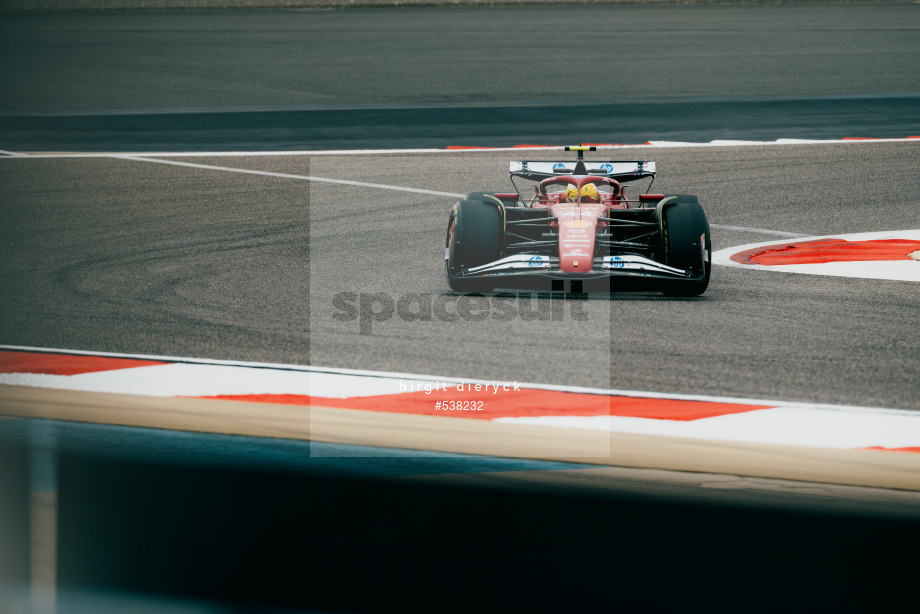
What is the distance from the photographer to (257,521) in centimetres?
313

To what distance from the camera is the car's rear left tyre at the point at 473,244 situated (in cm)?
579

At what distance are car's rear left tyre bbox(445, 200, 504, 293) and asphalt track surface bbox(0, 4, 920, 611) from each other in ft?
0.39

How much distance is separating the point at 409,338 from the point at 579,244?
3.60ft

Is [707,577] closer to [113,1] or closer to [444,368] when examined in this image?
[444,368]

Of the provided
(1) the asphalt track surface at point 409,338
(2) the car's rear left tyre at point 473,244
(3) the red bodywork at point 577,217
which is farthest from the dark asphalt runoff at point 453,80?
(2) the car's rear left tyre at point 473,244

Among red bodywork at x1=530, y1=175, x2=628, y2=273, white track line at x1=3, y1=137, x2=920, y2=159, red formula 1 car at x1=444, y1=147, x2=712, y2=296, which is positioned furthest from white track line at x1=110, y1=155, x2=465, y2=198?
red formula 1 car at x1=444, y1=147, x2=712, y2=296

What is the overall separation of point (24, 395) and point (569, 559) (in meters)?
2.35

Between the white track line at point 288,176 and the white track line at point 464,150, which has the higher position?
the white track line at point 464,150

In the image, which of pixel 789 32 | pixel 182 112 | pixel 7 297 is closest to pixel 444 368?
pixel 7 297

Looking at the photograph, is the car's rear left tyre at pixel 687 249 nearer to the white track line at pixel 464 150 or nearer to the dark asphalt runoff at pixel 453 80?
the white track line at pixel 464 150

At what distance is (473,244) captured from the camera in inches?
228

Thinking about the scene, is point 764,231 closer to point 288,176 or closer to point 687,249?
point 687,249

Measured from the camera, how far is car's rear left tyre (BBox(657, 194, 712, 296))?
5.70 meters

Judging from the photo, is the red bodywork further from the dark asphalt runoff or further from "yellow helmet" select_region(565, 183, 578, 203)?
the dark asphalt runoff
